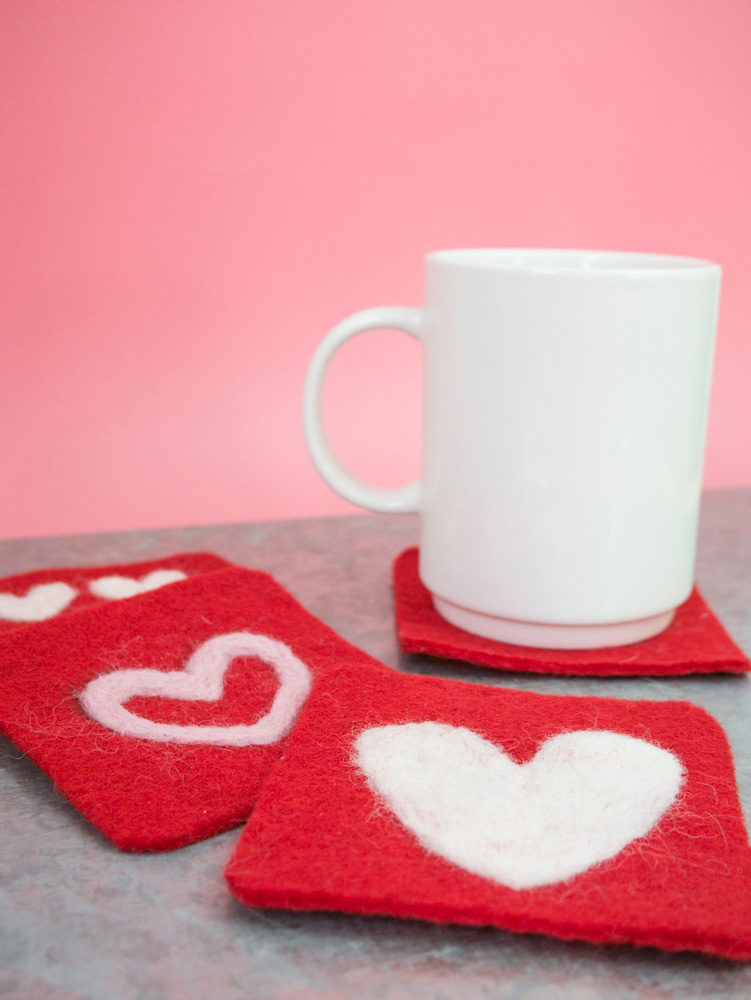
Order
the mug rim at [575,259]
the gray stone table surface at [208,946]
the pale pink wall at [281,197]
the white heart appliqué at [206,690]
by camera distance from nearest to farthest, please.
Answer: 1. the gray stone table surface at [208,946]
2. the white heart appliqué at [206,690]
3. the mug rim at [575,259]
4. the pale pink wall at [281,197]

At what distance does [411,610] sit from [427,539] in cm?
4

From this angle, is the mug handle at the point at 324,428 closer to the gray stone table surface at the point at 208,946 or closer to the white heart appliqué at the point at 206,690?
the white heart appliqué at the point at 206,690

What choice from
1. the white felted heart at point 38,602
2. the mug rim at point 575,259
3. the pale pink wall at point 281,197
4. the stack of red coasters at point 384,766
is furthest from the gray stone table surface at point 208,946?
the pale pink wall at point 281,197

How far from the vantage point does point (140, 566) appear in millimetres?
539

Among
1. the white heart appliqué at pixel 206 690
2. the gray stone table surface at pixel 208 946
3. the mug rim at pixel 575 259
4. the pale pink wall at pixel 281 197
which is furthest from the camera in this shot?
the pale pink wall at pixel 281 197

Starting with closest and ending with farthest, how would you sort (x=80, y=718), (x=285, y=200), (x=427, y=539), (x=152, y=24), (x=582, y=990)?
(x=582, y=990) < (x=80, y=718) < (x=427, y=539) < (x=152, y=24) < (x=285, y=200)

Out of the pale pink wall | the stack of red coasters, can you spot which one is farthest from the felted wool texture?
the pale pink wall

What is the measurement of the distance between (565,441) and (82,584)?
0.86 ft

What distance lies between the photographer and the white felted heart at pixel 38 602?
0.48 m

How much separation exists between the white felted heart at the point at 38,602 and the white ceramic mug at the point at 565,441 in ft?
0.62

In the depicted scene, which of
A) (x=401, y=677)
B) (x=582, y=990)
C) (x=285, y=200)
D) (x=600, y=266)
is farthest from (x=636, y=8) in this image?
(x=582, y=990)

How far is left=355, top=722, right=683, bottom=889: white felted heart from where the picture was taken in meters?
0.28

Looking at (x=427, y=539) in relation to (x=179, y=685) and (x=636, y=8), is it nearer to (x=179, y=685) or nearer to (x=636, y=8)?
(x=179, y=685)

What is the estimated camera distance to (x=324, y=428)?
1.61 feet
